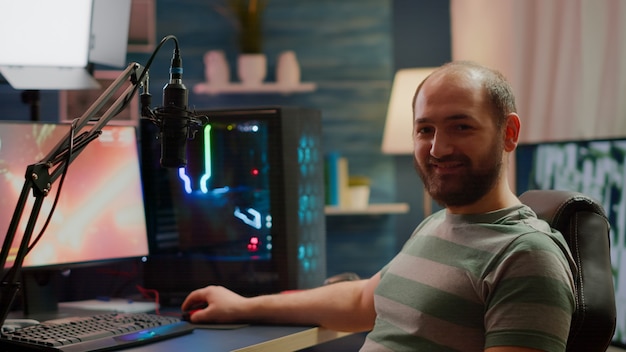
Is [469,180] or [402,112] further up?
[402,112]

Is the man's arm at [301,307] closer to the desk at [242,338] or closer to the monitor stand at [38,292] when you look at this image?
the desk at [242,338]

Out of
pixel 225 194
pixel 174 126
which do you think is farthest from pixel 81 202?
pixel 174 126

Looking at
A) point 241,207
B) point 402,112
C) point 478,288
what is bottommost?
point 478,288

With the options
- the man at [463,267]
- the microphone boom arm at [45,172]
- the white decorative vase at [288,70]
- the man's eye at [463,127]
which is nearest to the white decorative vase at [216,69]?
the white decorative vase at [288,70]

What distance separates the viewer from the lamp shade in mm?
3502

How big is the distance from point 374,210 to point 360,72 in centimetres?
75

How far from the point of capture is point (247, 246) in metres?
1.92

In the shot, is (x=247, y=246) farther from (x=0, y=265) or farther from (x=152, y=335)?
(x=0, y=265)

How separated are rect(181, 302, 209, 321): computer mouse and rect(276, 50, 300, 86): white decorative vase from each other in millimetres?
2131

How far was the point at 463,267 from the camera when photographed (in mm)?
1438

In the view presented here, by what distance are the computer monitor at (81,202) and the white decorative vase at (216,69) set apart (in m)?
1.82

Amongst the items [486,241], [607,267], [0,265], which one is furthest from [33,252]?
[607,267]

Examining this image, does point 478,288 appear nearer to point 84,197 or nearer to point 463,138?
point 463,138

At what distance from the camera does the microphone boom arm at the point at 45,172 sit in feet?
3.37
